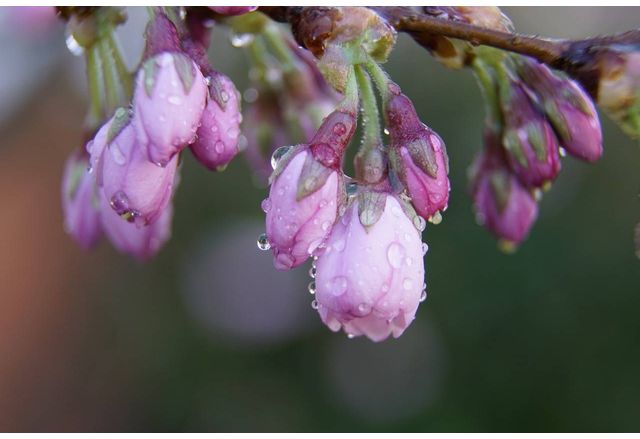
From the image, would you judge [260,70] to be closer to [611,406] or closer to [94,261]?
[611,406]

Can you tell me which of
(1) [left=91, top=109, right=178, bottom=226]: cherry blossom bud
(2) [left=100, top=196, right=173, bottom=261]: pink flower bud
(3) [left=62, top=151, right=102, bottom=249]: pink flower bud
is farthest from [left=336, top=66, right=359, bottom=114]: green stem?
(3) [left=62, top=151, right=102, bottom=249]: pink flower bud

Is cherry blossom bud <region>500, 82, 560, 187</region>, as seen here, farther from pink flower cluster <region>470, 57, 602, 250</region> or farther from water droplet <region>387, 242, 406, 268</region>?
water droplet <region>387, 242, 406, 268</region>

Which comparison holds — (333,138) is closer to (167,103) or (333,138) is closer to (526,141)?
(167,103)

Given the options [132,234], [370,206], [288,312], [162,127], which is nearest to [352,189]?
[370,206]

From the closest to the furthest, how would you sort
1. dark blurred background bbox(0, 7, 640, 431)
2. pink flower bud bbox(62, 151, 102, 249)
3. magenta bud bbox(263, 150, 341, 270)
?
magenta bud bbox(263, 150, 341, 270)
pink flower bud bbox(62, 151, 102, 249)
dark blurred background bbox(0, 7, 640, 431)

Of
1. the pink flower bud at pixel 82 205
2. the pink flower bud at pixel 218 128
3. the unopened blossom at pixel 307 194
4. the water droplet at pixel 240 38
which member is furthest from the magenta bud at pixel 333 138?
the pink flower bud at pixel 82 205
